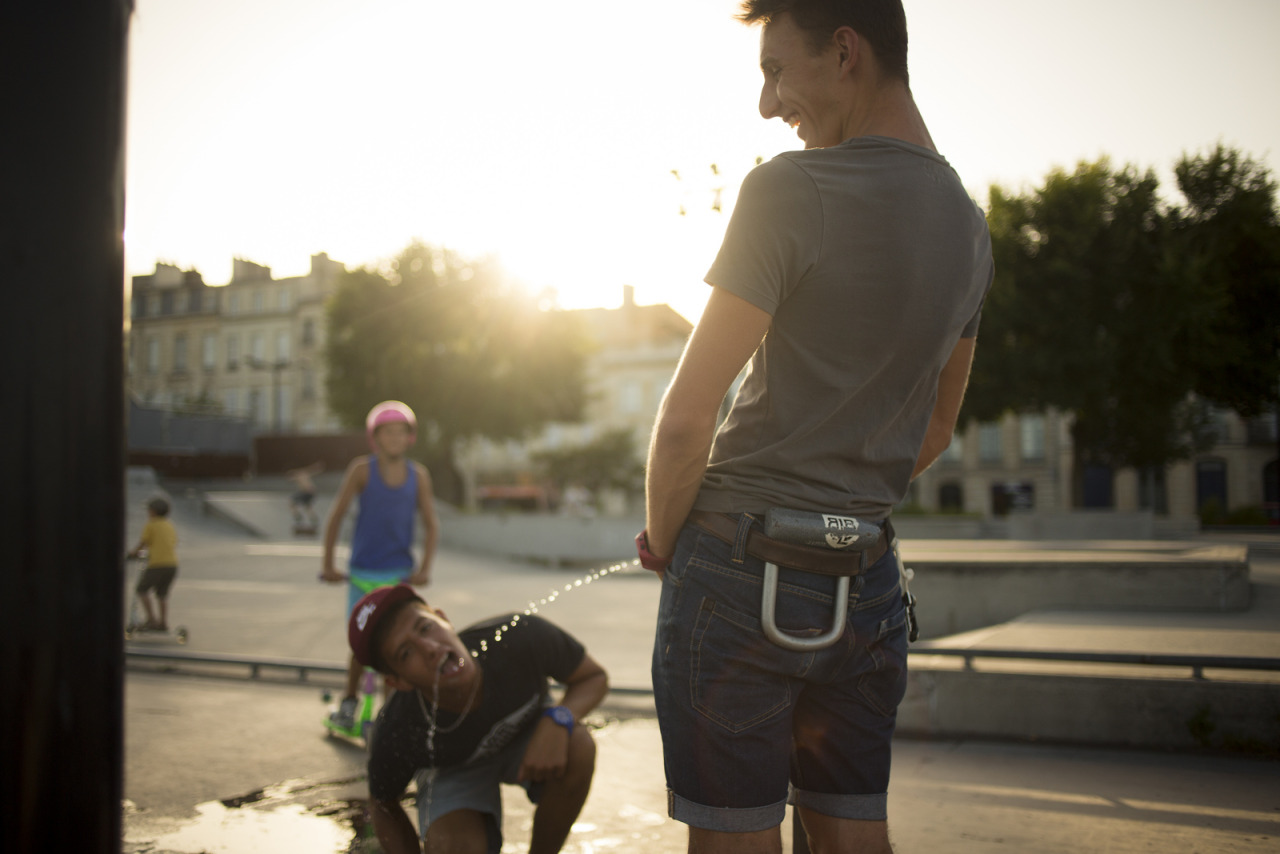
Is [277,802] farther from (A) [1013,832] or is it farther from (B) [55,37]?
(B) [55,37]

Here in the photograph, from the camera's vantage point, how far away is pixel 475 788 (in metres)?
3.12

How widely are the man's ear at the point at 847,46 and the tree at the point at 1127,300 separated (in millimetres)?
25698

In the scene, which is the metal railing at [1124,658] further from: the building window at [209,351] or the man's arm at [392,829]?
the building window at [209,351]

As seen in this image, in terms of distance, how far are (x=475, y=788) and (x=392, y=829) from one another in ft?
0.96

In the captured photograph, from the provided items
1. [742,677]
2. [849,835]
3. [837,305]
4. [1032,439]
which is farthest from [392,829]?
[1032,439]

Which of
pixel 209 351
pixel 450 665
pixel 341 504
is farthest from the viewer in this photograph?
pixel 209 351

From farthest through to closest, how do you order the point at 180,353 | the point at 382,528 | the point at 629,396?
the point at 629,396, the point at 180,353, the point at 382,528

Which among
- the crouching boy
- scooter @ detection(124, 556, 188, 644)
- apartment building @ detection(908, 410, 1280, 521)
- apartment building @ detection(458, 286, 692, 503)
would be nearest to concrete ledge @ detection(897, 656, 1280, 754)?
the crouching boy

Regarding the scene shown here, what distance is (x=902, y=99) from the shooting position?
1.73 metres

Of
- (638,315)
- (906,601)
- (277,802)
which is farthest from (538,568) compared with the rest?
(638,315)

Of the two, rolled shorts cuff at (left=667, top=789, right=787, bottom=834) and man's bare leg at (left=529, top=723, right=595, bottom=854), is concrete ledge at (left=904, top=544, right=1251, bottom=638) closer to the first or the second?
man's bare leg at (left=529, top=723, right=595, bottom=854)

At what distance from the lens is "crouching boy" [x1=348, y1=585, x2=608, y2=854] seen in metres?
3.06

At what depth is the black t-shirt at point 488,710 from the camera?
3121 millimetres

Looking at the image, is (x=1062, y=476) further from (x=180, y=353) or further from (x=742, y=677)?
(x=742, y=677)
